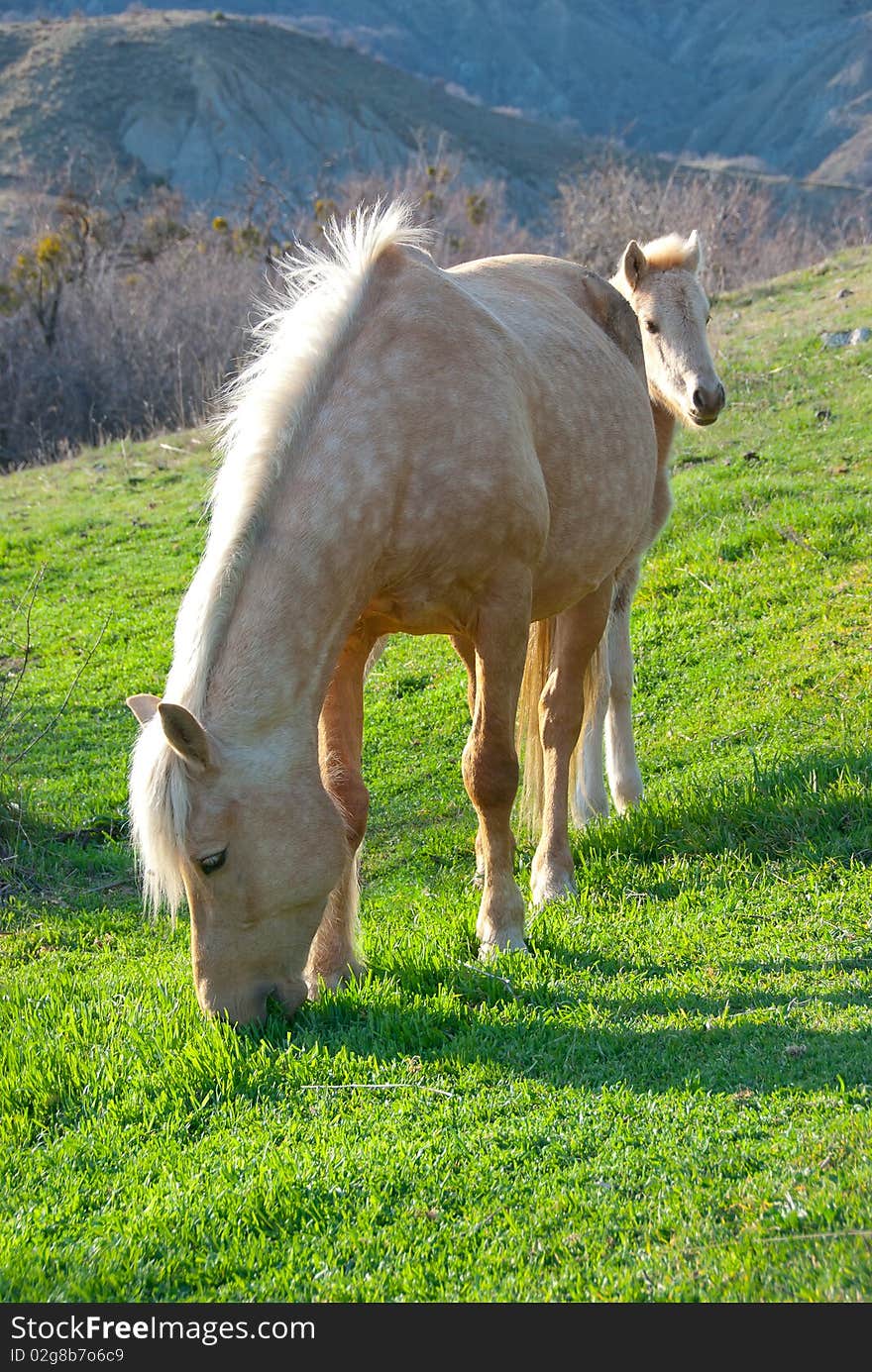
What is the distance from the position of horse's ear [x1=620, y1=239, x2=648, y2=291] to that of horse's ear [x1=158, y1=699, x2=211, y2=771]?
4.67 metres

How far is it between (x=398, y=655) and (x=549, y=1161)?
22.0 ft

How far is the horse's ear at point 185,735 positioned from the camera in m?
3.62

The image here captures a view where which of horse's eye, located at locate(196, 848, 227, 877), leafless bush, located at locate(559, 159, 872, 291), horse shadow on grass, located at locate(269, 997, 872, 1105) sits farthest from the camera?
leafless bush, located at locate(559, 159, 872, 291)

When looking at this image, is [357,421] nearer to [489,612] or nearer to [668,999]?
[489,612]

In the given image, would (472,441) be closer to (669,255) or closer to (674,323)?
(674,323)

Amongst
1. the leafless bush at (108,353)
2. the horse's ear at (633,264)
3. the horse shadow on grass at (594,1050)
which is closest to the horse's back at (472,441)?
the horse shadow on grass at (594,1050)

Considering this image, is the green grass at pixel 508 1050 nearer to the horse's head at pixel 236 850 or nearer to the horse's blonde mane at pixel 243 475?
the horse's head at pixel 236 850

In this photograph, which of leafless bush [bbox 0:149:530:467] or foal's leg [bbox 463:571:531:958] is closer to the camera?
foal's leg [bbox 463:571:531:958]

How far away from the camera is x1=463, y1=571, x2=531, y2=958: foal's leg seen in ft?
16.0

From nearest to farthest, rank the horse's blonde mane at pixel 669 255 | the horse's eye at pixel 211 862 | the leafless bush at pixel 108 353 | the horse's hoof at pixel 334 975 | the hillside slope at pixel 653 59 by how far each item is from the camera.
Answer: the horse's eye at pixel 211 862 → the horse's hoof at pixel 334 975 → the horse's blonde mane at pixel 669 255 → the leafless bush at pixel 108 353 → the hillside slope at pixel 653 59

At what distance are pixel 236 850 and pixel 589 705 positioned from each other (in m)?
2.98

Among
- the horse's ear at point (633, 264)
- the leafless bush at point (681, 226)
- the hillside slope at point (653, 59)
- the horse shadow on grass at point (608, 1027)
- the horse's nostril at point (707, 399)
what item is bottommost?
the horse shadow on grass at point (608, 1027)

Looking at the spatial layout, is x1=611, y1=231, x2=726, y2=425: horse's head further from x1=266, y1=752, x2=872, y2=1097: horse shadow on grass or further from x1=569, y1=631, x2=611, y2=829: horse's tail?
x1=266, y1=752, x2=872, y2=1097: horse shadow on grass

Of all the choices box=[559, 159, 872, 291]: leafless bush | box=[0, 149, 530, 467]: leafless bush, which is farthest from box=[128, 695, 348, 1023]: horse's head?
box=[559, 159, 872, 291]: leafless bush
